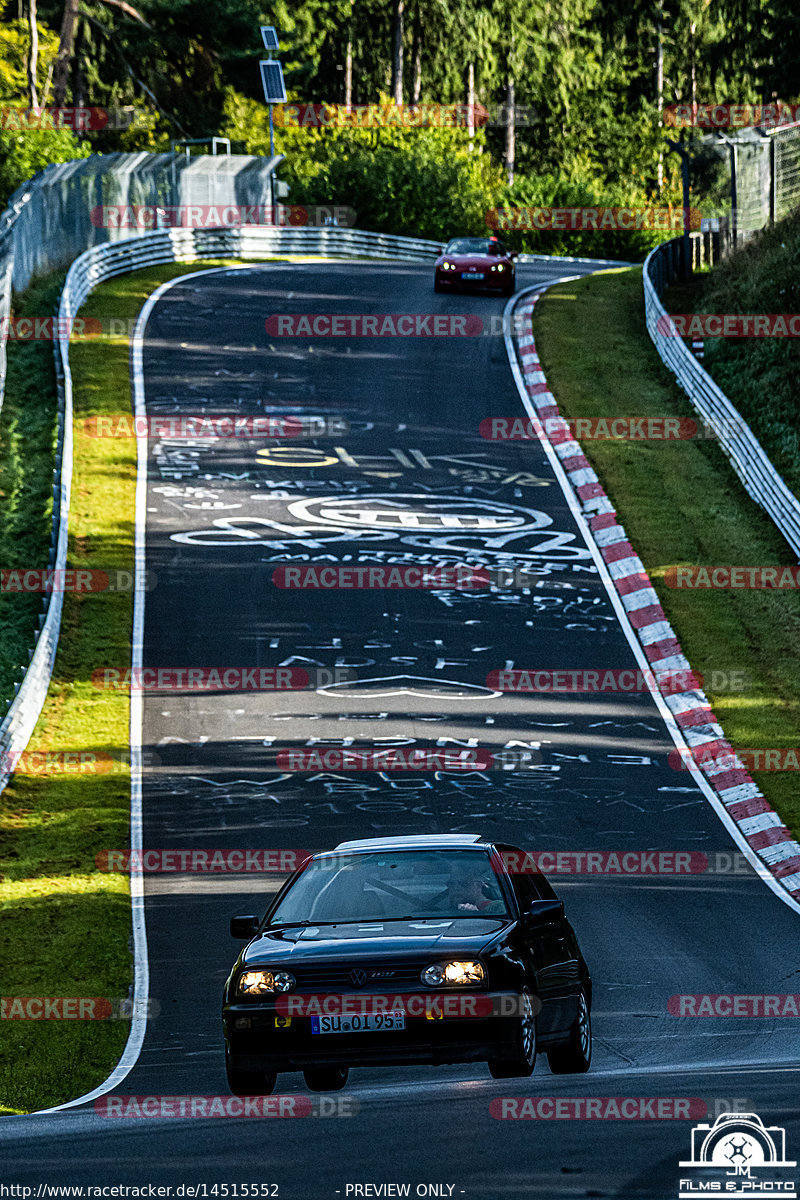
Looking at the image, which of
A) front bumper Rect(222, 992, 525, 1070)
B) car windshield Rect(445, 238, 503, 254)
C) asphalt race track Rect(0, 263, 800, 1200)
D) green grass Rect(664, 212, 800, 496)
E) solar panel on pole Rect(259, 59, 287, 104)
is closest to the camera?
asphalt race track Rect(0, 263, 800, 1200)

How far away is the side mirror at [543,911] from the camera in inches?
355

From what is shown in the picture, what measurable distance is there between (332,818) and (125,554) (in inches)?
371

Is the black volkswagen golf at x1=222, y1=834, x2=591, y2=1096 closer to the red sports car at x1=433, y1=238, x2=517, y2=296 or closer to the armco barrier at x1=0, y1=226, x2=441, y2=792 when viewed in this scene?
the armco barrier at x1=0, y1=226, x2=441, y2=792

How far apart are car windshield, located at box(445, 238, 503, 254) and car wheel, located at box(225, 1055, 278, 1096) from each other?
36.6m

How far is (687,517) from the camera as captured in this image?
87.2 feet

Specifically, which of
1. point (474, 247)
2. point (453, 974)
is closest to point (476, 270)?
point (474, 247)

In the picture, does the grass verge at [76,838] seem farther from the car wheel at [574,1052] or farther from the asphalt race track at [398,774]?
the car wheel at [574,1052]

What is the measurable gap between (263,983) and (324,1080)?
863 millimetres

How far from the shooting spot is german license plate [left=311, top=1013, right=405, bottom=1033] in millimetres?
8180

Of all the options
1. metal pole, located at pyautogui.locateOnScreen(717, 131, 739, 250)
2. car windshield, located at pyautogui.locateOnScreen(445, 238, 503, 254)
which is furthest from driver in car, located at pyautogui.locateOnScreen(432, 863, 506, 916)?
car windshield, located at pyautogui.locateOnScreen(445, 238, 503, 254)

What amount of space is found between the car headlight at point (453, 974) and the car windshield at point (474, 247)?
3674cm

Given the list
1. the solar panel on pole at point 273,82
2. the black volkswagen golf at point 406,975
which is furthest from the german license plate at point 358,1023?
the solar panel on pole at point 273,82

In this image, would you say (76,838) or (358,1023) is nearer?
(358,1023)

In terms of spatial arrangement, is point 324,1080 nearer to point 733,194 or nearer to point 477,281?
point 733,194
